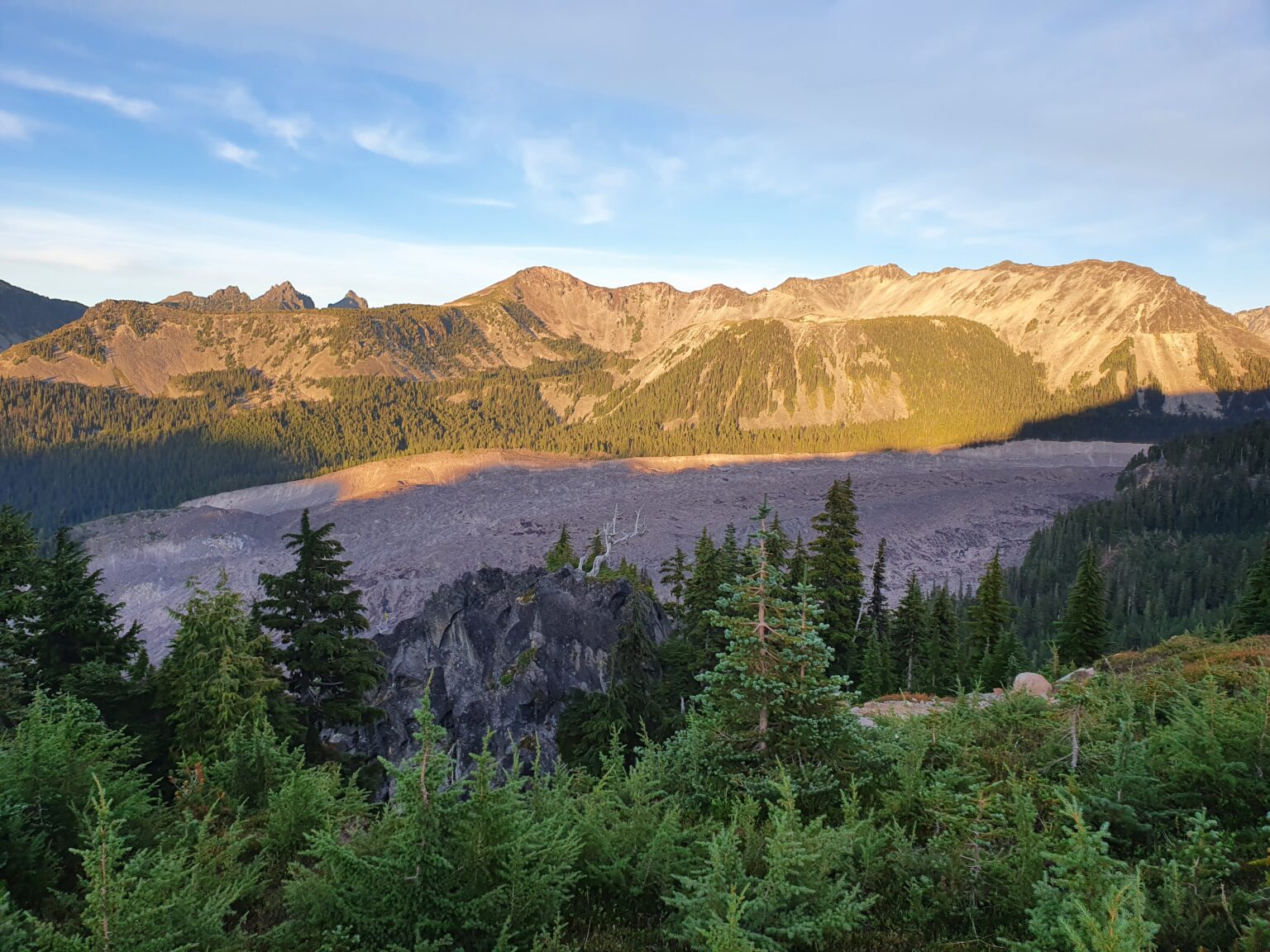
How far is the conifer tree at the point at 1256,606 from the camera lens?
29325 mm

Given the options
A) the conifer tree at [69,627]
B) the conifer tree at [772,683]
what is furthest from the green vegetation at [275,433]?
the conifer tree at [772,683]

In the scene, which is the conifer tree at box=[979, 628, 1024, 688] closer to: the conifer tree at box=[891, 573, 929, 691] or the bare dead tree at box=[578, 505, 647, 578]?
the conifer tree at box=[891, 573, 929, 691]

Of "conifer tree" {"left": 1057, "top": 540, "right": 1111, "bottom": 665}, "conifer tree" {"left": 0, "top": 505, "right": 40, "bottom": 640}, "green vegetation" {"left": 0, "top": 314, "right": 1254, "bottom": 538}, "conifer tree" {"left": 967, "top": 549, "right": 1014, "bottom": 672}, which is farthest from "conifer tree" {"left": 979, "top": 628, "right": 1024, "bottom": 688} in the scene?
"green vegetation" {"left": 0, "top": 314, "right": 1254, "bottom": 538}

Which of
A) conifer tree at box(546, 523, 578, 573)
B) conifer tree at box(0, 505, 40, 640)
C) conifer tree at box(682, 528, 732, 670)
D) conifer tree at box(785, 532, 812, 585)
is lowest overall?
conifer tree at box(546, 523, 578, 573)

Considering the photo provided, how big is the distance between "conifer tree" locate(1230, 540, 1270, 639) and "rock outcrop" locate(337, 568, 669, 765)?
88.4 feet

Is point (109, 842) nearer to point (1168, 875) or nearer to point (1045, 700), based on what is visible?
point (1168, 875)

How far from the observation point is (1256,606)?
99.0ft

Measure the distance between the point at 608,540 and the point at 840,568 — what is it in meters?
48.7

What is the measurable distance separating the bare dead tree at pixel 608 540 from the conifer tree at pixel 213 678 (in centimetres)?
2350

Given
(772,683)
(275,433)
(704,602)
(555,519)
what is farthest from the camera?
(275,433)

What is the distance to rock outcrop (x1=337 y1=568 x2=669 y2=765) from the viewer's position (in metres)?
31.8

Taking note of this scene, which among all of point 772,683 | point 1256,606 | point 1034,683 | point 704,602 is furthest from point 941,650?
point 772,683

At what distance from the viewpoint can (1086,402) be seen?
19388cm

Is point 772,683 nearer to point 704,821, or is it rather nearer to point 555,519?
point 704,821
